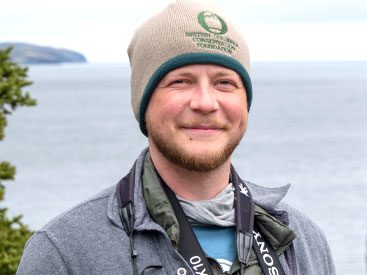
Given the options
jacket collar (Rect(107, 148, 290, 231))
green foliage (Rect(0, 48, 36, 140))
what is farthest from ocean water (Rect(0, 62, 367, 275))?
jacket collar (Rect(107, 148, 290, 231))

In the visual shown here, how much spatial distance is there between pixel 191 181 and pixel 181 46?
55 cm

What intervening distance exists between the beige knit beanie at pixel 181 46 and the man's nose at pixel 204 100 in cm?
12

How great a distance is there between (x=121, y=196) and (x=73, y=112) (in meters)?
149

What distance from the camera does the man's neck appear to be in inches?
160

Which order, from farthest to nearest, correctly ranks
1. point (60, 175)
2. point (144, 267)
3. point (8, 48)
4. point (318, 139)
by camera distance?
point (318, 139) → point (60, 175) → point (8, 48) → point (144, 267)

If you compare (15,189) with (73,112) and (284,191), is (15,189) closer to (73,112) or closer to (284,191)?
(284,191)

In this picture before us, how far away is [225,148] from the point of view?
403 cm

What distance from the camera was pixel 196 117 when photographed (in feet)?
13.1

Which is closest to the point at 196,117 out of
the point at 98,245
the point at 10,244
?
the point at 98,245

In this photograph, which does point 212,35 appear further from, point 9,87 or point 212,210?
point 9,87

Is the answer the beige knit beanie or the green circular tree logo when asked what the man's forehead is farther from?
the green circular tree logo

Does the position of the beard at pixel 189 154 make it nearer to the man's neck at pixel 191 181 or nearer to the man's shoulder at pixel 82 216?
the man's neck at pixel 191 181

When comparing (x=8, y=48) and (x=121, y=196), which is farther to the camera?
(x=8, y=48)

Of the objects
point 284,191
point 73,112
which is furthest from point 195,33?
point 73,112
